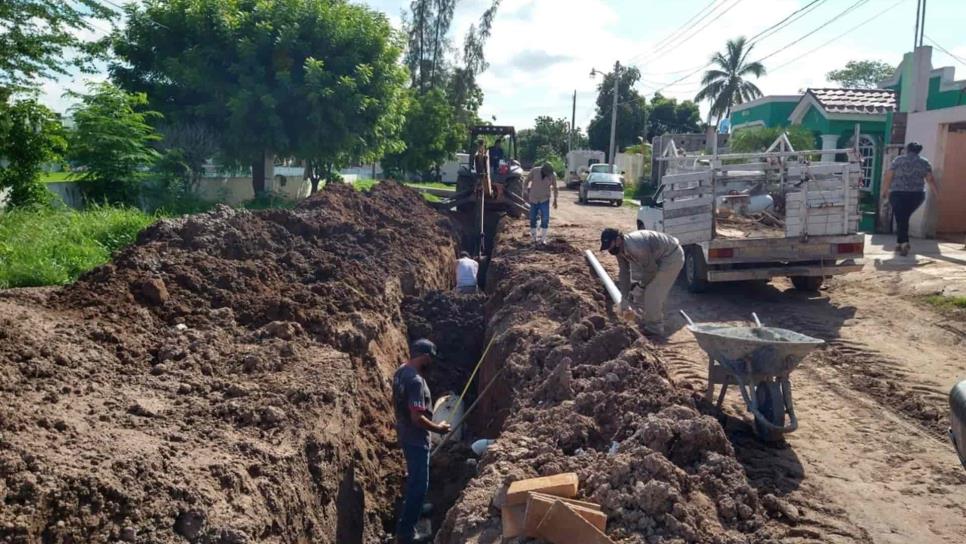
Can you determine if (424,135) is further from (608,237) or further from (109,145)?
(608,237)

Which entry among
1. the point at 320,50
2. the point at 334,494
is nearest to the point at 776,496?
the point at 334,494

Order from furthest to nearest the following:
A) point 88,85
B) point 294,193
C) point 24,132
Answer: point 294,193 < point 88,85 < point 24,132

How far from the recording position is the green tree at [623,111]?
204 ft

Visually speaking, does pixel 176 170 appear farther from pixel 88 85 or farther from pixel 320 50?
pixel 320 50

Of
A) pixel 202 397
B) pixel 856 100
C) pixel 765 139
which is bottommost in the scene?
pixel 202 397

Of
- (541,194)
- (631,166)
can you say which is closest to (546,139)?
(631,166)

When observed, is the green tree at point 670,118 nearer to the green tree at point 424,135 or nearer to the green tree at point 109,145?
the green tree at point 424,135

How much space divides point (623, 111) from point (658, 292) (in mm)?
54707

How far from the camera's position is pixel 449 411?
8.77 metres

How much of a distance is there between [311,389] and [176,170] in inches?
489

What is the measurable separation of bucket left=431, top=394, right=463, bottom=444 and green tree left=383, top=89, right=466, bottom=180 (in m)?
29.0

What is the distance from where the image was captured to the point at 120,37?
18984mm

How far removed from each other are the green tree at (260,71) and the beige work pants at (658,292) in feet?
35.6

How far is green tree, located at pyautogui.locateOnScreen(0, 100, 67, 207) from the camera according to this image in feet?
40.7
